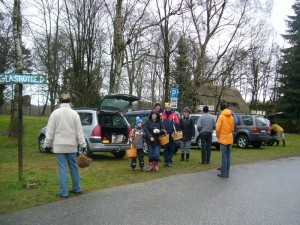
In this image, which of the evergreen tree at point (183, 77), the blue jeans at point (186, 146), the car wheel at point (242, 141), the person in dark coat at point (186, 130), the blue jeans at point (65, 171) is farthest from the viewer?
the evergreen tree at point (183, 77)

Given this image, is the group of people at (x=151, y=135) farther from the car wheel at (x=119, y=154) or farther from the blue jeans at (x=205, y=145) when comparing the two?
the car wheel at (x=119, y=154)

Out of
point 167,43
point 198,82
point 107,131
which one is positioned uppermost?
point 167,43

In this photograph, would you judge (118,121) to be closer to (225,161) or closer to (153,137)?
(153,137)

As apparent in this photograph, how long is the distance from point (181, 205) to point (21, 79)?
4.19 meters

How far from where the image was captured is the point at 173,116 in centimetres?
1163

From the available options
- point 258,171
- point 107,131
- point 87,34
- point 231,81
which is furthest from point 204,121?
point 231,81

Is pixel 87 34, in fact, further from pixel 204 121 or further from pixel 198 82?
pixel 204 121

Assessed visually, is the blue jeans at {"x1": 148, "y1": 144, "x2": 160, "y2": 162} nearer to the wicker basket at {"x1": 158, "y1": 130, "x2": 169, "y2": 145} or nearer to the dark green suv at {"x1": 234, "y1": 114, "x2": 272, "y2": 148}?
the wicker basket at {"x1": 158, "y1": 130, "x2": 169, "y2": 145}

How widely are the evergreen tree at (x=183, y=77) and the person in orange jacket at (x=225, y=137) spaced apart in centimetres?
1844

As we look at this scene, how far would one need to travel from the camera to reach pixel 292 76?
137 feet

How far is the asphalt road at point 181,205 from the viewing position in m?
5.64

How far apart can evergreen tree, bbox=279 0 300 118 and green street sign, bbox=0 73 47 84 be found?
1448 inches

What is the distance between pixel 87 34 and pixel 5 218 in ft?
59.5

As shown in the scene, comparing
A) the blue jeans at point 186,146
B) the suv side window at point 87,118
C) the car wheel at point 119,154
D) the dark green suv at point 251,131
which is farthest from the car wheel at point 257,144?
the suv side window at point 87,118
